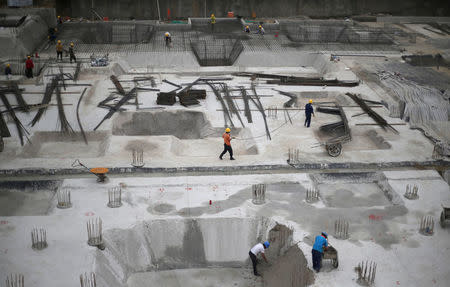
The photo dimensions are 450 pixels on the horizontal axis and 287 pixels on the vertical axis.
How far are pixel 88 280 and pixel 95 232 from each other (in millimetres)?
1911

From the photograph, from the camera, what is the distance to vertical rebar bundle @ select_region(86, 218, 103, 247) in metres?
12.4

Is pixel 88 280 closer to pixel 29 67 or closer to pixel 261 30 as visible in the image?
pixel 29 67

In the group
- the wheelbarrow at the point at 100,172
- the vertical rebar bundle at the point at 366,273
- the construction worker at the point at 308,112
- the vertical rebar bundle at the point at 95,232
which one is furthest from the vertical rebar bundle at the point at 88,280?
the construction worker at the point at 308,112

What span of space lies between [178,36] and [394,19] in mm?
15350

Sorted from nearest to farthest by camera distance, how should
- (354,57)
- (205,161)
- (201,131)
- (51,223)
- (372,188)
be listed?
(51,223)
(372,188)
(205,161)
(201,131)
(354,57)

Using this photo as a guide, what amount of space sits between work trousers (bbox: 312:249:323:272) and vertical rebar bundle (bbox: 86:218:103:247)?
4.83m

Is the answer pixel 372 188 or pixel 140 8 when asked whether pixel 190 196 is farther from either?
pixel 140 8

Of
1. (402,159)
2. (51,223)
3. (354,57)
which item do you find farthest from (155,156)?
(354,57)

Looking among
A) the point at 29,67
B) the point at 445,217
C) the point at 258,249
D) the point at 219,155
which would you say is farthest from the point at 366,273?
the point at 29,67

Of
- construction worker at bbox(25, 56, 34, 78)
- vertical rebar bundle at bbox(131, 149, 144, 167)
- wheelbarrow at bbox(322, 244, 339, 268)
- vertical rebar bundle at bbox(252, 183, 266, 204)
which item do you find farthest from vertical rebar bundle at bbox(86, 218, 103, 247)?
construction worker at bbox(25, 56, 34, 78)

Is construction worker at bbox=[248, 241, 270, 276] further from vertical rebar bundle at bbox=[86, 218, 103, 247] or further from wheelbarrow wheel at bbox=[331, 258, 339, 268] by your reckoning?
vertical rebar bundle at bbox=[86, 218, 103, 247]

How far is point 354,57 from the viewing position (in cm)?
2833

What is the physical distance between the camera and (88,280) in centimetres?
1103

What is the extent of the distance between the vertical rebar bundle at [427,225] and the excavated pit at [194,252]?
3.28 metres
